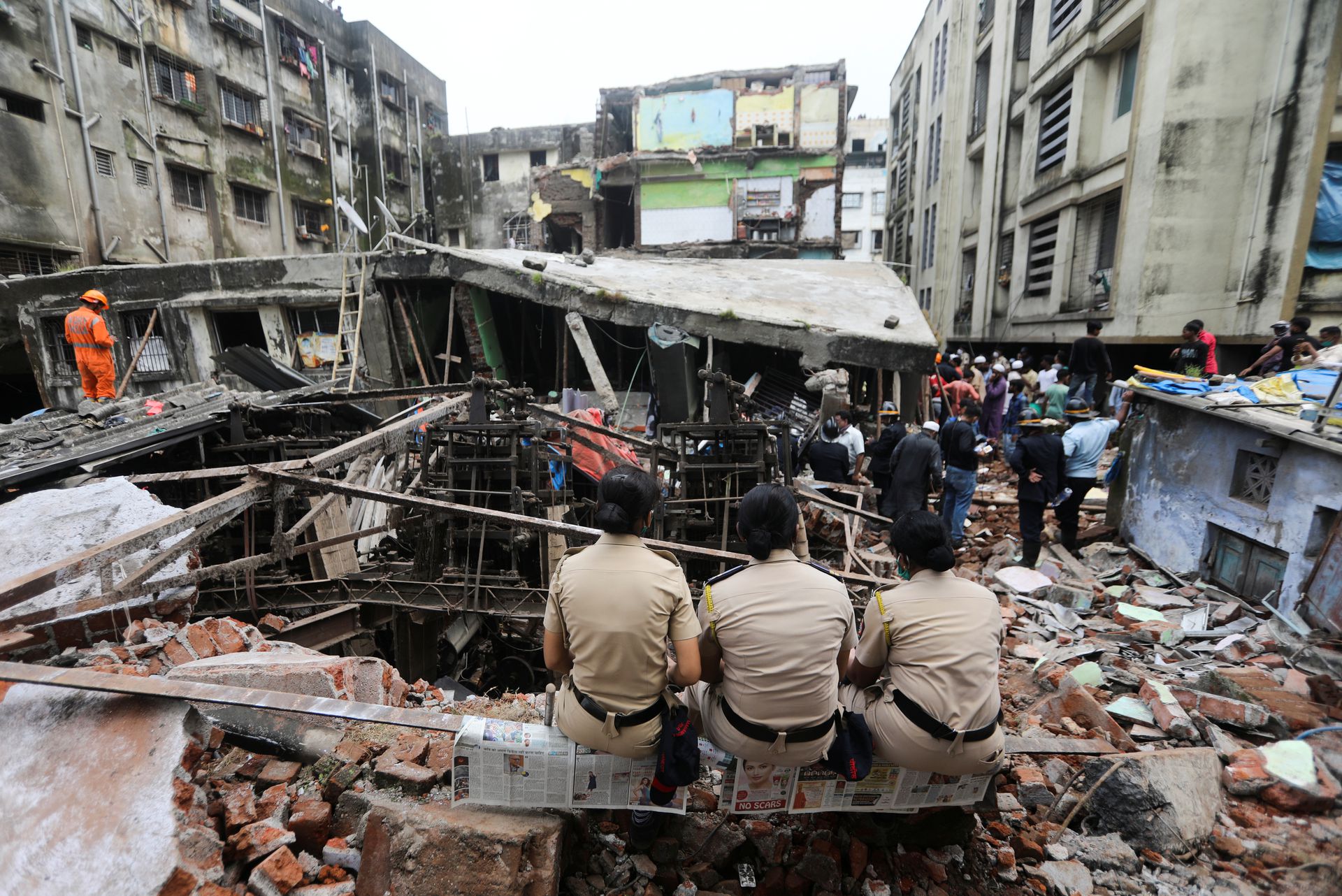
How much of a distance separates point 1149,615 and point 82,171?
921 inches

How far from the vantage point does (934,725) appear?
90.8 inches

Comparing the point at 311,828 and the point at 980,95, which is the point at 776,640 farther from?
the point at 980,95

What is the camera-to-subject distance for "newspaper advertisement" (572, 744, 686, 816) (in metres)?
2.38

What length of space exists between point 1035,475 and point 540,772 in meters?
6.06

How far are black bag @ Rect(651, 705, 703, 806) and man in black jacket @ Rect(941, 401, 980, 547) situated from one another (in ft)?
17.8

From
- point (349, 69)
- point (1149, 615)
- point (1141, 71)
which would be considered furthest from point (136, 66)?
point (1149, 615)

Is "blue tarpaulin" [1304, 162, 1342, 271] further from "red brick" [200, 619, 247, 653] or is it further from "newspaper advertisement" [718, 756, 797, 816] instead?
"red brick" [200, 619, 247, 653]

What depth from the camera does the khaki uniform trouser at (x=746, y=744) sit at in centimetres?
233

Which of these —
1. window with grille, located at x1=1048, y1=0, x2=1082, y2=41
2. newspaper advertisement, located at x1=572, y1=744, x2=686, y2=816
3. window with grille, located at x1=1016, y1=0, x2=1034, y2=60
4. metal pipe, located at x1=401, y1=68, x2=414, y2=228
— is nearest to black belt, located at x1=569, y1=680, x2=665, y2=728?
newspaper advertisement, located at x1=572, y1=744, x2=686, y2=816

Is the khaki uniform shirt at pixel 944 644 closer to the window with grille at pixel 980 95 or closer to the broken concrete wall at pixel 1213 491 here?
the broken concrete wall at pixel 1213 491

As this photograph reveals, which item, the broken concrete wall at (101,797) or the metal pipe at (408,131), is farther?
the metal pipe at (408,131)

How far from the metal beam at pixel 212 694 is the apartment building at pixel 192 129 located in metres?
17.9

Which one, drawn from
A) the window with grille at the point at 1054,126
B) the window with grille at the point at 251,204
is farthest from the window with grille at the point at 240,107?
the window with grille at the point at 1054,126

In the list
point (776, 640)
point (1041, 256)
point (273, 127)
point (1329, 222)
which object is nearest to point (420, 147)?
point (273, 127)
